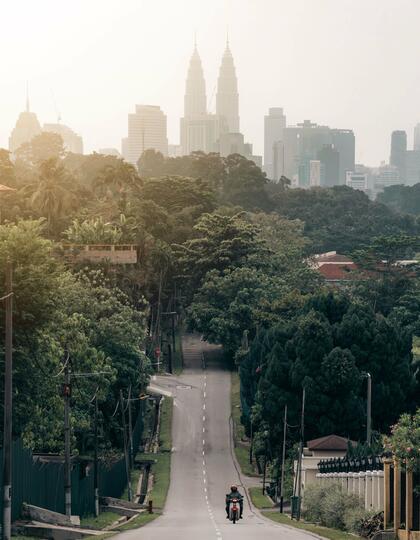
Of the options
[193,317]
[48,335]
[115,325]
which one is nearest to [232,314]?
[193,317]

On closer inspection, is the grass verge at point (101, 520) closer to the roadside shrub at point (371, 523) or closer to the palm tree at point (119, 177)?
A: the roadside shrub at point (371, 523)

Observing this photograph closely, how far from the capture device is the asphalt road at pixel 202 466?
5019 centimetres

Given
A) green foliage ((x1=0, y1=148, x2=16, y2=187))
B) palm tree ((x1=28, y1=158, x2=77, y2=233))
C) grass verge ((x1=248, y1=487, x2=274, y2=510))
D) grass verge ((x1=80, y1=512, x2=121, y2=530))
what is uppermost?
green foliage ((x1=0, y1=148, x2=16, y2=187))

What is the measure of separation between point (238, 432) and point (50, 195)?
127 feet

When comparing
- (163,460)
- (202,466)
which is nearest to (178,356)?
(163,460)

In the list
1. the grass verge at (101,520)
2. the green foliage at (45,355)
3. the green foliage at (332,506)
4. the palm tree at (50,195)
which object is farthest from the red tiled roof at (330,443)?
the palm tree at (50,195)

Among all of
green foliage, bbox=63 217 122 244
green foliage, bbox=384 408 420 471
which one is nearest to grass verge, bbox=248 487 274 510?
green foliage, bbox=63 217 122 244

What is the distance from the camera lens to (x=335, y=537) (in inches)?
1919

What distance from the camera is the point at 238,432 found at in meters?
123

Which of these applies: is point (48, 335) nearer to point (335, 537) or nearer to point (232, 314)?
point (335, 537)

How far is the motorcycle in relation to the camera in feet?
200

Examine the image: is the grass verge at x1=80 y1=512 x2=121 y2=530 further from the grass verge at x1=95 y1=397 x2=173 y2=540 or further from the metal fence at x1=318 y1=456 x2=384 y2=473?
the metal fence at x1=318 y1=456 x2=384 y2=473

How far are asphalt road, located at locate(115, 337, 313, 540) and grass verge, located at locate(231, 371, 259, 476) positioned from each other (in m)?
0.56

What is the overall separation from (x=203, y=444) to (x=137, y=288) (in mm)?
22943
